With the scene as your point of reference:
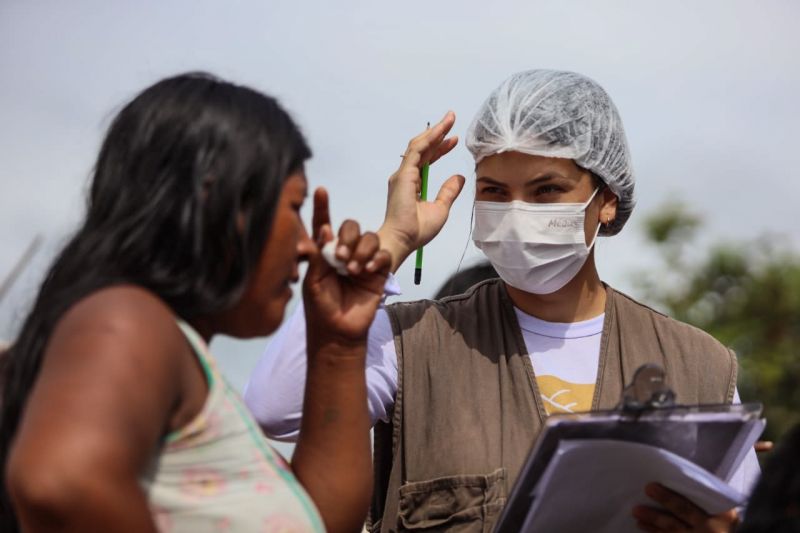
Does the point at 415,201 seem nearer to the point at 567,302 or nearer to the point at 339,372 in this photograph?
the point at 567,302

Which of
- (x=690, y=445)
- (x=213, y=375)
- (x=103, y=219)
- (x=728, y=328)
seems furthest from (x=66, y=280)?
(x=728, y=328)

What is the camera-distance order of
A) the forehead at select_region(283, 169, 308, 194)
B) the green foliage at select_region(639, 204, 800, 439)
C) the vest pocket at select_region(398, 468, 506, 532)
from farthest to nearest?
the green foliage at select_region(639, 204, 800, 439) < the vest pocket at select_region(398, 468, 506, 532) < the forehead at select_region(283, 169, 308, 194)

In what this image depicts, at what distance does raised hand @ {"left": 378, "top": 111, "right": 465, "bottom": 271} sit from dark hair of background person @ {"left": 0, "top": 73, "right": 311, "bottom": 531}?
39.5 inches

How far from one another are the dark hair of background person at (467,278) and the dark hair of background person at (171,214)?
9.82 ft

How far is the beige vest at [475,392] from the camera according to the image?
3061mm

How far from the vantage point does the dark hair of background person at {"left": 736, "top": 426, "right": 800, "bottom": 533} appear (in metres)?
1.89

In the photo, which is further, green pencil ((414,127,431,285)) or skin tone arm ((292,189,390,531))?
green pencil ((414,127,431,285))

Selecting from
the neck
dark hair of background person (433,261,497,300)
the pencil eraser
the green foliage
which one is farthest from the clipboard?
the green foliage

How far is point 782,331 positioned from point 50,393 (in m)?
12.2

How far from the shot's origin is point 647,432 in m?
2.43

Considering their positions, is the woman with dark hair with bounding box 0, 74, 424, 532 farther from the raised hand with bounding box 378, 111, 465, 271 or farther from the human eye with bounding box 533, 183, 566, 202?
the human eye with bounding box 533, 183, 566, 202

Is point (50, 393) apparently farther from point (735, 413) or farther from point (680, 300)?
point (680, 300)

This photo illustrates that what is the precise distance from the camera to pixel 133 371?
1717 millimetres

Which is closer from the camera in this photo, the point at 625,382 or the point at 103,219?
the point at 103,219
